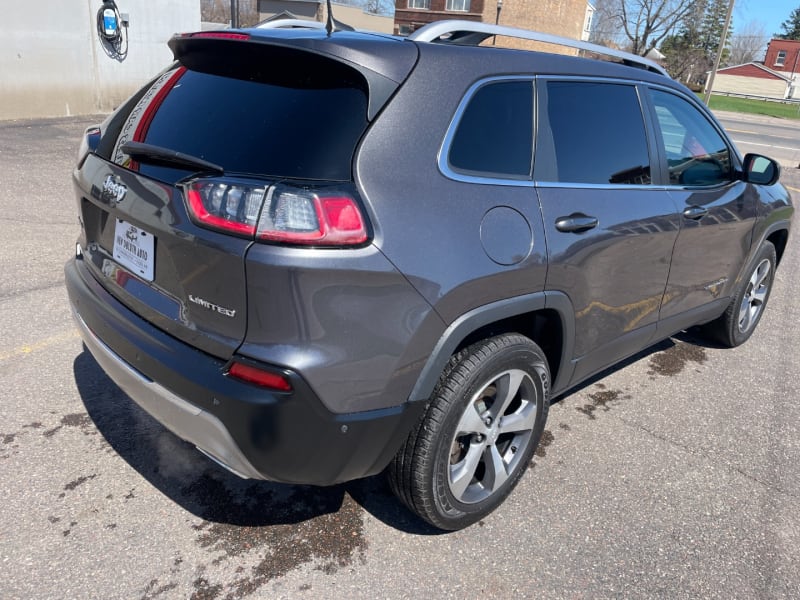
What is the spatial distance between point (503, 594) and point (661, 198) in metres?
2.03

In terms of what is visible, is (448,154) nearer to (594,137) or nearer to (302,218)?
(302,218)

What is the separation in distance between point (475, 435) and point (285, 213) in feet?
4.02

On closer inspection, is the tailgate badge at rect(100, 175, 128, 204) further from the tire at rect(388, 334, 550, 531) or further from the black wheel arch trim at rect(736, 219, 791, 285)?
the black wheel arch trim at rect(736, 219, 791, 285)

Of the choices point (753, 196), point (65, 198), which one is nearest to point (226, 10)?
point (65, 198)

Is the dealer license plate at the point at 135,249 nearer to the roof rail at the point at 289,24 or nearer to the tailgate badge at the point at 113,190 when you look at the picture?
the tailgate badge at the point at 113,190

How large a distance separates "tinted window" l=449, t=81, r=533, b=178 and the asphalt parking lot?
4.75ft

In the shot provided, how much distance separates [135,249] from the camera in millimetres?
2262

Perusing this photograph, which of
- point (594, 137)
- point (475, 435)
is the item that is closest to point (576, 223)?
point (594, 137)

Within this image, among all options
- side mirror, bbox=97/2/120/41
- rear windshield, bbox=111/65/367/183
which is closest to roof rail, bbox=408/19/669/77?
rear windshield, bbox=111/65/367/183

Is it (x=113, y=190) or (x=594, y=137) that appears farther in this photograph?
(x=594, y=137)

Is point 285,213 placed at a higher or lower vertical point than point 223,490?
higher

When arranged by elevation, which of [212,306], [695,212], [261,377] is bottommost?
[261,377]

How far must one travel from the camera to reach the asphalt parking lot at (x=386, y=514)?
7.52 ft

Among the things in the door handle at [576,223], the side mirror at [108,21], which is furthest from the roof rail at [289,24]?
the side mirror at [108,21]
